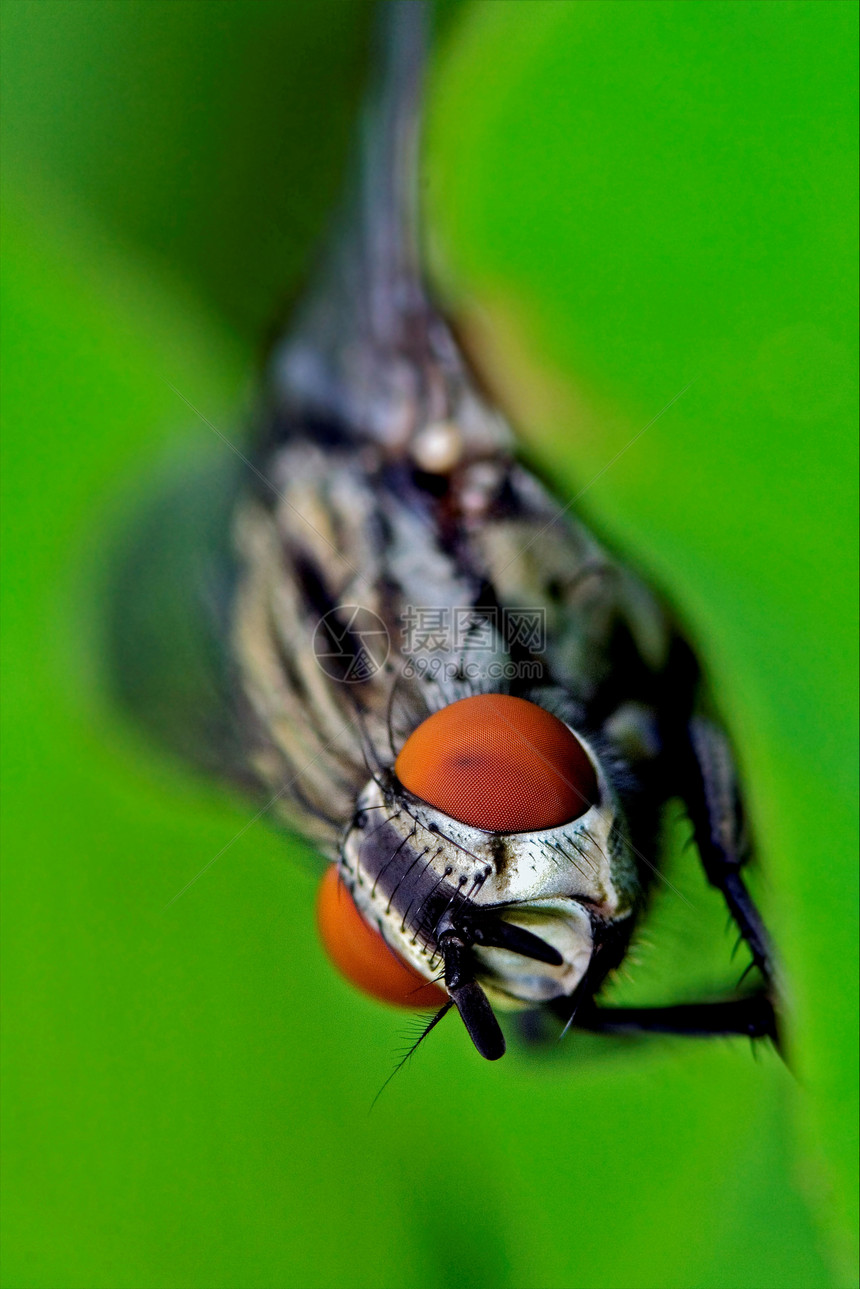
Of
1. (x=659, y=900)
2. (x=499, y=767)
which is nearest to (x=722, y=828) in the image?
(x=659, y=900)

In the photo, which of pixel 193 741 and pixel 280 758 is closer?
pixel 280 758

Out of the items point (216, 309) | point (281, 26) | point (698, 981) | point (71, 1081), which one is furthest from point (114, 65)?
point (698, 981)

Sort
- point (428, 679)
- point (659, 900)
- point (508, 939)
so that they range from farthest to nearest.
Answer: point (428, 679), point (659, 900), point (508, 939)

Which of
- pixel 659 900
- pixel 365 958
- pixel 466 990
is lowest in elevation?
pixel 365 958

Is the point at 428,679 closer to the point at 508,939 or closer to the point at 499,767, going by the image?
the point at 499,767

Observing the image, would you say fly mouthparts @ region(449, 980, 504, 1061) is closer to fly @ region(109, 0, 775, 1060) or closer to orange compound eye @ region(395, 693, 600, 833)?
fly @ region(109, 0, 775, 1060)

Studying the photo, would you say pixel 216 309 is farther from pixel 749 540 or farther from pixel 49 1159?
pixel 49 1159
